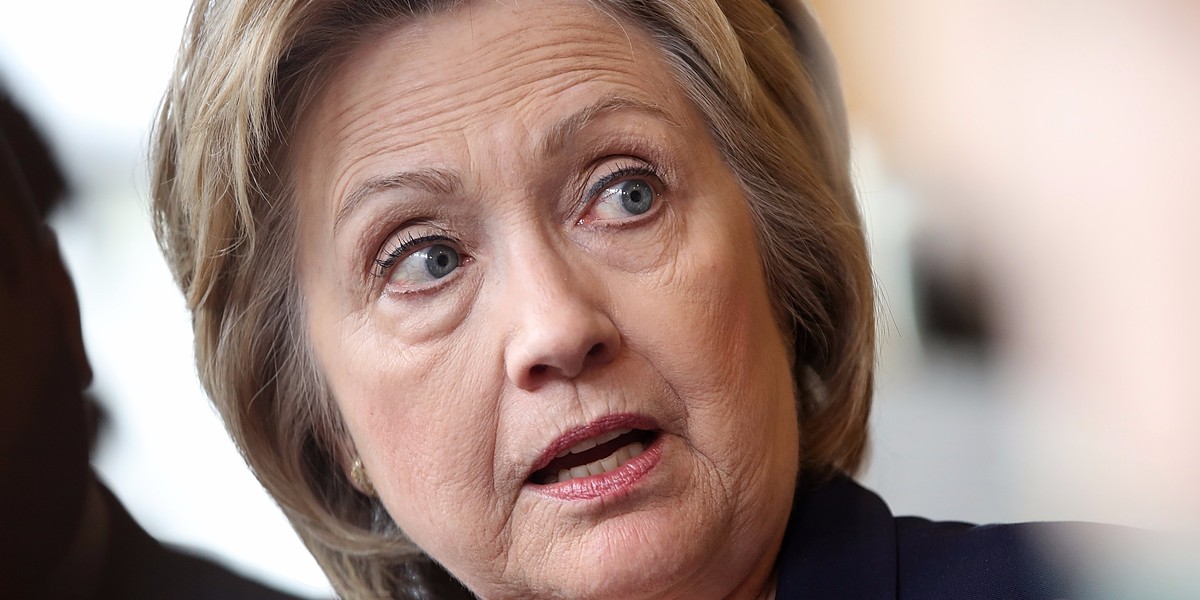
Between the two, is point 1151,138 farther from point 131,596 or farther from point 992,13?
point 131,596

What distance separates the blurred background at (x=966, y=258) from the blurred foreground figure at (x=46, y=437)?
1.3 inches

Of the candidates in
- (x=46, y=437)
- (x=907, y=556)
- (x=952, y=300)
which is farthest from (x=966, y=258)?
(x=46, y=437)

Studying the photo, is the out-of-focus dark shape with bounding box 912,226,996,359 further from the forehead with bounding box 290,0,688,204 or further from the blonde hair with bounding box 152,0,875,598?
the forehead with bounding box 290,0,688,204

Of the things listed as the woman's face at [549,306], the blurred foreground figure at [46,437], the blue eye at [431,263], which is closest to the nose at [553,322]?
the woman's face at [549,306]

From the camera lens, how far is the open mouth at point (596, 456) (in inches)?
49.8

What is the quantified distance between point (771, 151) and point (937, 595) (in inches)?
23.7

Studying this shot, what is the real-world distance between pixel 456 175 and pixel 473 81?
0.12 m

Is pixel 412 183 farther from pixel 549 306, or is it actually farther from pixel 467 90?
pixel 549 306

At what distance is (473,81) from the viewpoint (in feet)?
4.26

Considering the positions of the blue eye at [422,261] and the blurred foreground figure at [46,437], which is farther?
the blurred foreground figure at [46,437]

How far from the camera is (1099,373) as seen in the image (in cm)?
155

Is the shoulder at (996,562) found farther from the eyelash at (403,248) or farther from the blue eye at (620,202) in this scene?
the eyelash at (403,248)

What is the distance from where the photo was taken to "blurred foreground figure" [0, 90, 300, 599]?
5.61 ft

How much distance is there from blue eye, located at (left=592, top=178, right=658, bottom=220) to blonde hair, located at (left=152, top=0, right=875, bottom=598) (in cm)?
16
